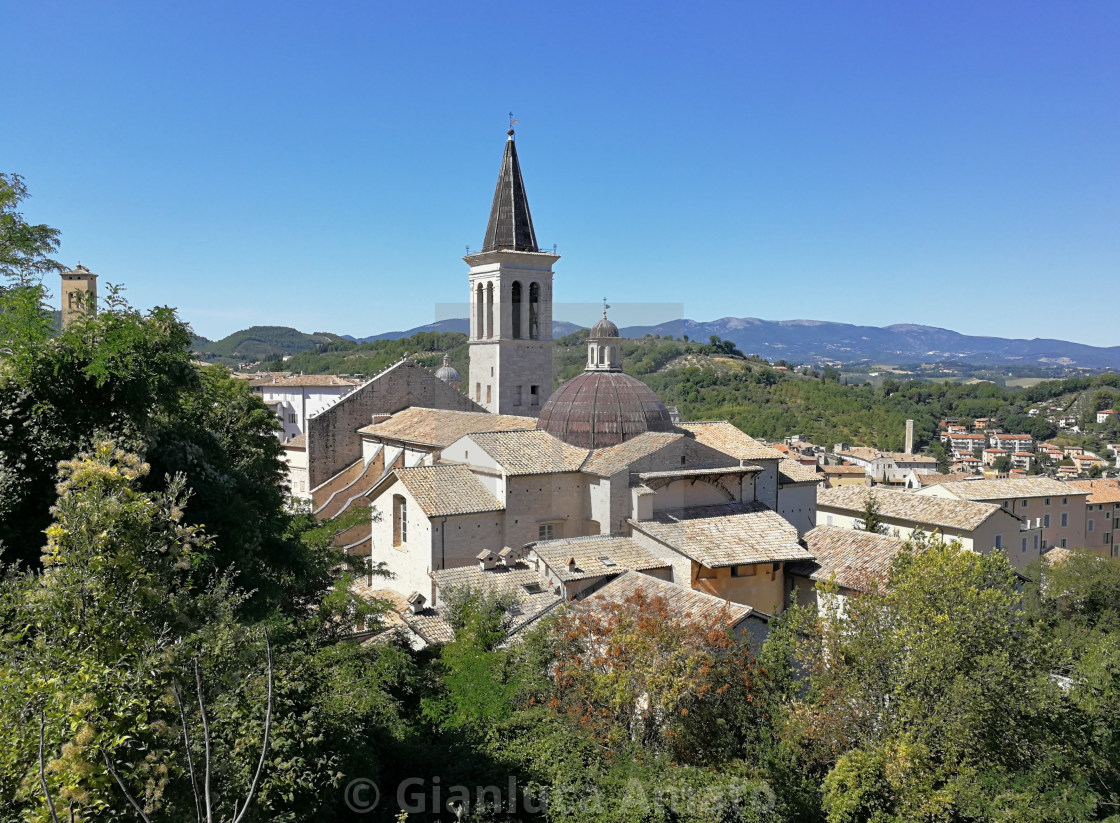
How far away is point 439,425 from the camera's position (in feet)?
99.6

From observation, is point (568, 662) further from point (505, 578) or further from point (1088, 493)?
point (1088, 493)

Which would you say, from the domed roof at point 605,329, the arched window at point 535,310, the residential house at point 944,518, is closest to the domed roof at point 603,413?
the domed roof at point 605,329

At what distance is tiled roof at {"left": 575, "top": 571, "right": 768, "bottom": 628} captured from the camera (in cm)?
1658

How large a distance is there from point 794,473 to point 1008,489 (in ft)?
88.3

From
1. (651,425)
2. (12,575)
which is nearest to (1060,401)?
(651,425)

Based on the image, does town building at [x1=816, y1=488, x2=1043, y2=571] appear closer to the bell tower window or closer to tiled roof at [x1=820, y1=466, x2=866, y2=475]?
the bell tower window

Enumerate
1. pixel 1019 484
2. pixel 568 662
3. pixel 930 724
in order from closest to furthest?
pixel 930 724 < pixel 568 662 < pixel 1019 484

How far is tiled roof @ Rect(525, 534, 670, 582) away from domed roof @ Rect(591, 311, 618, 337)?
8505 millimetres

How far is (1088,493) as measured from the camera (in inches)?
2087

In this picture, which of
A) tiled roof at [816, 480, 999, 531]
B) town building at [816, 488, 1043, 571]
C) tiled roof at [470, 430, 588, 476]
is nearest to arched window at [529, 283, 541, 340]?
tiled roof at [470, 430, 588, 476]

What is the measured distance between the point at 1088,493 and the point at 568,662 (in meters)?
52.7

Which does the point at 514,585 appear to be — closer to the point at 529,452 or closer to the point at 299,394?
the point at 529,452
